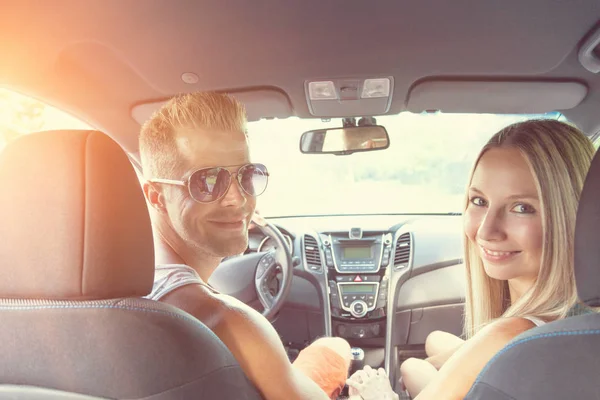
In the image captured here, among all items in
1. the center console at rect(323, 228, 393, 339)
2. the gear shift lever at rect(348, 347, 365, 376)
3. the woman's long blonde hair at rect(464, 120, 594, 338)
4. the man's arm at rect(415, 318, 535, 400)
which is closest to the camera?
the man's arm at rect(415, 318, 535, 400)

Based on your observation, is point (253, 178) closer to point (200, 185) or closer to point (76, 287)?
point (200, 185)

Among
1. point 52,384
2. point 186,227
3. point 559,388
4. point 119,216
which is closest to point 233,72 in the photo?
point 186,227

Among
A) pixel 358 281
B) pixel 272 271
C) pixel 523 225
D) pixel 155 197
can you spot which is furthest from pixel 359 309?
pixel 523 225

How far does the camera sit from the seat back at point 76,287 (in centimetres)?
139

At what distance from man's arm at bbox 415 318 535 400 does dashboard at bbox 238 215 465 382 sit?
3.07 meters

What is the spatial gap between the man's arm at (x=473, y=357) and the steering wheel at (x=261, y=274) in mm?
2435

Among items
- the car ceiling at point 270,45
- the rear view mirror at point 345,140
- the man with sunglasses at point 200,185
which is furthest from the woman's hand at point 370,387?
the rear view mirror at point 345,140

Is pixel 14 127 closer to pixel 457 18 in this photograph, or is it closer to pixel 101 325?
pixel 101 325

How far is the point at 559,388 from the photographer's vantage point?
4.25 feet

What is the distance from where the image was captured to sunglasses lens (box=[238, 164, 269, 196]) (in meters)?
2.43

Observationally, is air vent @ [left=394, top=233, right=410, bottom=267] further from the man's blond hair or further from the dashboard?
the man's blond hair

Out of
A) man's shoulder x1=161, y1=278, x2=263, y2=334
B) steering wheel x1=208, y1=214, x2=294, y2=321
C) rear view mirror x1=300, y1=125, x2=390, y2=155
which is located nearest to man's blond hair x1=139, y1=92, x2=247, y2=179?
man's shoulder x1=161, y1=278, x2=263, y2=334

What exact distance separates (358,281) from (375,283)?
156 mm

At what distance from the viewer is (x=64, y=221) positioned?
4.55 ft
